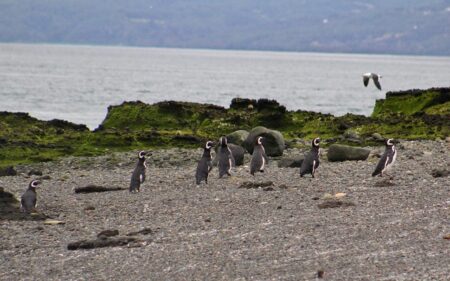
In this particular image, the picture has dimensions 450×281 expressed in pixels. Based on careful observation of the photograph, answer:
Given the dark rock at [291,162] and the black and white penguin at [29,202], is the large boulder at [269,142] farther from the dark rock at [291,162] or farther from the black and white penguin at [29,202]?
the black and white penguin at [29,202]

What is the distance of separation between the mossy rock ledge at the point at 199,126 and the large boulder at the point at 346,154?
4807 millimetres

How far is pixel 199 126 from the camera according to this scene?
39.7 metres

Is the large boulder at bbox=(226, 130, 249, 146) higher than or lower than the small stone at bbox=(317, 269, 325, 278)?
higher

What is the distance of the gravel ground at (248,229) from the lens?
50.4ft

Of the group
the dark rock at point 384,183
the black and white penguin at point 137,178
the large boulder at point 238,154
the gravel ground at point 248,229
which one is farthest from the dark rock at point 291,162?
the dark rock at point 384,183

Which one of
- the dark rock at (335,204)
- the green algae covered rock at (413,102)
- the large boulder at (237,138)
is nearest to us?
the dark rock at (335,204)

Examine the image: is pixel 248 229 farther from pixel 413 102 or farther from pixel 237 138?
pixel 413 102

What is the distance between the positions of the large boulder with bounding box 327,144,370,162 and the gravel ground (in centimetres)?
178

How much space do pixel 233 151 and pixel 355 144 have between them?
6166 mm

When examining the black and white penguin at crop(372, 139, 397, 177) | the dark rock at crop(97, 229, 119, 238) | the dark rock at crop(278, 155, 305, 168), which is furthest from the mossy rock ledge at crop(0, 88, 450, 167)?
the dark rock at crop(97, 229, 119, 238)

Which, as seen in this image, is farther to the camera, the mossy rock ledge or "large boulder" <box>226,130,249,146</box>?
the mossy rock ledge

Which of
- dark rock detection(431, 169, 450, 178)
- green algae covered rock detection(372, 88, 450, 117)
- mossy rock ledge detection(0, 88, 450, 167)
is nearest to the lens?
dark rock detection(431, 169, 450, 178)

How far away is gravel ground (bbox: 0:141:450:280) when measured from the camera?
1538 centimetres

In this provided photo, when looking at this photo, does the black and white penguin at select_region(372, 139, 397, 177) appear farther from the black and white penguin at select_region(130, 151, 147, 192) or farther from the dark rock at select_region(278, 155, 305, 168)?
the black and white penguin at select_region(130, 151, 147, 192)
